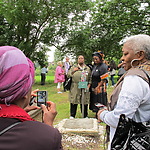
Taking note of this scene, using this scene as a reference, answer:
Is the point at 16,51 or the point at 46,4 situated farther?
the point at 46,4

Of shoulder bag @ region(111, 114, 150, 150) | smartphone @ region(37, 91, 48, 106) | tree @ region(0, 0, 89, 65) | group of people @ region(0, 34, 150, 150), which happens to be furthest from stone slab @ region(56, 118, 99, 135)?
tree @ region(0, 0, 89, 65)

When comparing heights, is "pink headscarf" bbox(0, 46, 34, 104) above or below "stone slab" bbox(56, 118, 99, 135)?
above

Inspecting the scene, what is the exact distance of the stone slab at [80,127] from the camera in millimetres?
4156

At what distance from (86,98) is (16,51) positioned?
4471mm

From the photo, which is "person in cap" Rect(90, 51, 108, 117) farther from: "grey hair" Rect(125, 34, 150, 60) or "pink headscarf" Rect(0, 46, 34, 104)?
"pink headscarf" Rect(0, 46, 34, 104)

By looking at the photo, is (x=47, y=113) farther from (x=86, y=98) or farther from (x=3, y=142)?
(x=86, y=98)

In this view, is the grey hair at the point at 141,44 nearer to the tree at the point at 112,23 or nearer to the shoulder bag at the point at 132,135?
the shoulder bag at the point at 132,135

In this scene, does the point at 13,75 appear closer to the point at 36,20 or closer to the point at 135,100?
the point at 135,100

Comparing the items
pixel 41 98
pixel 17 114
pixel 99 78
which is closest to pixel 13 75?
pixel 17 114

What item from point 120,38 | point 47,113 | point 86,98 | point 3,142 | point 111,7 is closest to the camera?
point 3,142

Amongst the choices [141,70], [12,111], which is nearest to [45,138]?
[12,111]

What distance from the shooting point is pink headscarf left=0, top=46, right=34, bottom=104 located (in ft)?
3.14

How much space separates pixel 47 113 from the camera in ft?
4.33

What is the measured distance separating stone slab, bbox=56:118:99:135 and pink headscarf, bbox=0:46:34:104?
11.0ft
